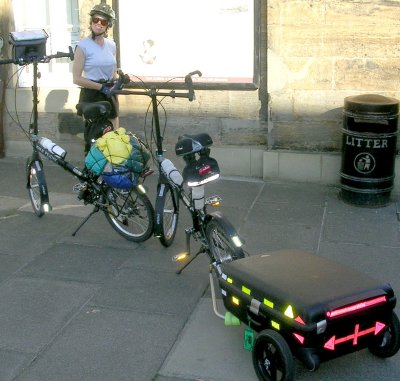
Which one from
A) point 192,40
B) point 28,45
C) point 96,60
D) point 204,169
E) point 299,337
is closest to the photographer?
point 299,337

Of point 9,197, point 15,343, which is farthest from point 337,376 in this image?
point 9,197

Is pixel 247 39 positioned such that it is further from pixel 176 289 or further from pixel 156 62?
pixel 176 289

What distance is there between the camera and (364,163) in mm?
7422

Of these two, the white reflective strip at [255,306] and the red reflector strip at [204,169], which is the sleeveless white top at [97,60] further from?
the white reflective strip at [255,306]

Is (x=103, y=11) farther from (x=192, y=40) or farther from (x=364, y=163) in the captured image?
(x=364, y=163)

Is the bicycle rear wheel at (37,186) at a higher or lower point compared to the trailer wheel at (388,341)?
higher

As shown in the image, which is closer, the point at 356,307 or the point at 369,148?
the point at 356,307

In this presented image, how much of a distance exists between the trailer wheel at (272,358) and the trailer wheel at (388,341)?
605 millimetres

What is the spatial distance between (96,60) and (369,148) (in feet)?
9.59

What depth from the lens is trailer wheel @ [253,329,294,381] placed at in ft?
13.1

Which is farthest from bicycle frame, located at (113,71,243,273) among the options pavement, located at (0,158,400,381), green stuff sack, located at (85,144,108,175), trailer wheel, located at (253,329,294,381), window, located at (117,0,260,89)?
window, located at (117,0,260,89)

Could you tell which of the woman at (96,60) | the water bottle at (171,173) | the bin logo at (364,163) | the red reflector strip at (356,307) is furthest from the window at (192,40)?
the red reflector strip at (356,307)

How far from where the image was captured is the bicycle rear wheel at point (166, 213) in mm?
5992

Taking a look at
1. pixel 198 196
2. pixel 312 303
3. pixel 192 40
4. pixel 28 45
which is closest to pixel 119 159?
pixel 198 196
